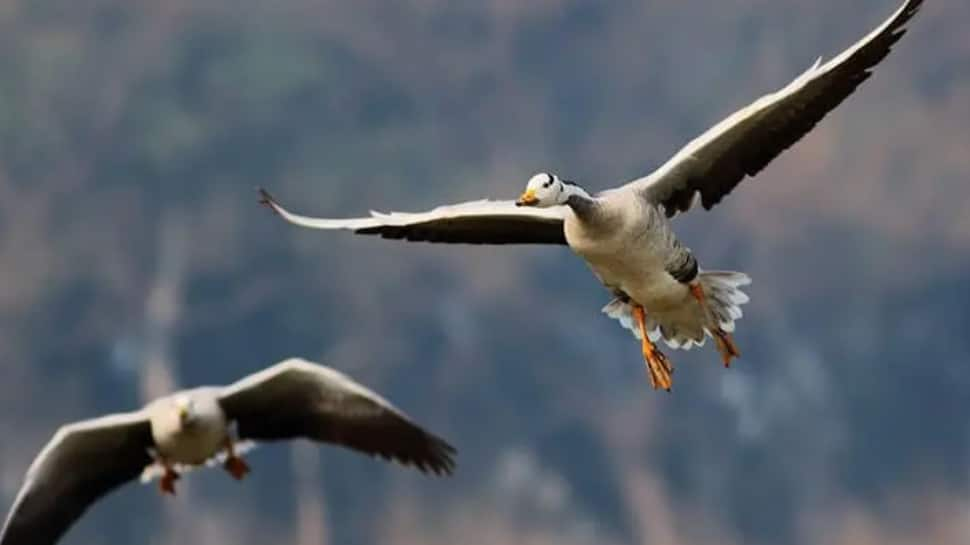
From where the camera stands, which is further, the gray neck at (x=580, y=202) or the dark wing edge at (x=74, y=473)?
the dark wing edge at (x=74, y=473)

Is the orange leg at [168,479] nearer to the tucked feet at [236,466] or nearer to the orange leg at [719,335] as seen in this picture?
the tucked feet at [236,466]

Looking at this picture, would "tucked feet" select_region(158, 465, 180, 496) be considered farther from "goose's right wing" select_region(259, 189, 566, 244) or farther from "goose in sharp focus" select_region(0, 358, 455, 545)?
"goose's right wing" select_region(259, 189, 566, 244)

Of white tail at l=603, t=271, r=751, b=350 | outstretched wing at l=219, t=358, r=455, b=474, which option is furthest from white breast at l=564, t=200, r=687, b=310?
outstretched wing at l=219, t=358, r=455, b=474

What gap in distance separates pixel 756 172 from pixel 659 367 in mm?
1279

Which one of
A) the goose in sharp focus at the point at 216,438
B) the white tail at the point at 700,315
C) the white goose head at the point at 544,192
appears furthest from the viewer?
the goose in sharp focus at the point at 216,438

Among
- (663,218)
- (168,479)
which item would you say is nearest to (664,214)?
(663,218)

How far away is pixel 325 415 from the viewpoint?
1477 cm

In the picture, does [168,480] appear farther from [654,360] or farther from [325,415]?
[654,360]

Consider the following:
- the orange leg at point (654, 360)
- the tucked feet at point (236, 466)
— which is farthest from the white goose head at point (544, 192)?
the tucked feet at point (236, 466)

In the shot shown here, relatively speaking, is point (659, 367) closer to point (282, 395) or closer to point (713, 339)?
point (713, 339)

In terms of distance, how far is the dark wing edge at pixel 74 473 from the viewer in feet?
47.5

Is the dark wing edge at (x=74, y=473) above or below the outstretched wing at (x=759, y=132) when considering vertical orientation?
below

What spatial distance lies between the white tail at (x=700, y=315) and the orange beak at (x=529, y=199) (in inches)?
65.9

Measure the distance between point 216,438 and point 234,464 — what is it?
13.0 inches
